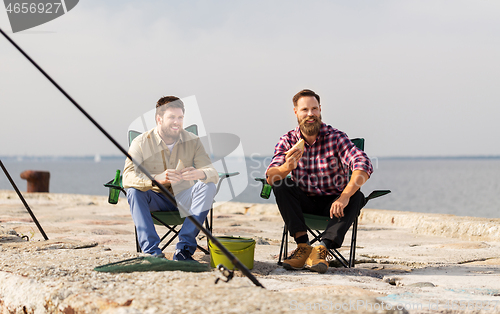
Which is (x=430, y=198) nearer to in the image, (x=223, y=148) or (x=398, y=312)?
(x=223, y=148)

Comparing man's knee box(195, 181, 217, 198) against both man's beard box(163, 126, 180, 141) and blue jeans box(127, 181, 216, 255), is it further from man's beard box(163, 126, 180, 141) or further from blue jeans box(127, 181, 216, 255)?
man's beard box(163, 126, 180, 141)

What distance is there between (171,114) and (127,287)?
1.46m

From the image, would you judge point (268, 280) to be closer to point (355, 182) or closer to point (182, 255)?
point (182, 255)

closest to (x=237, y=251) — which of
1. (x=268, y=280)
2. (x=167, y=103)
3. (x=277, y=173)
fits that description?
(x=268, y=280)

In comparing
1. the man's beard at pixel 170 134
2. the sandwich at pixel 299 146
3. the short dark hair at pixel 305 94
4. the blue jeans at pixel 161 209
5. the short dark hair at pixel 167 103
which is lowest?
the blue jeans at pixel 161 209

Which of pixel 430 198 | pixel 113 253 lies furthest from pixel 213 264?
pixel 430 198

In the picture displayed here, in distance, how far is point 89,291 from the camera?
158 centimetres

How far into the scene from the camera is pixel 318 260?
2.41m

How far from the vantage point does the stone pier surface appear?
54.5 inches

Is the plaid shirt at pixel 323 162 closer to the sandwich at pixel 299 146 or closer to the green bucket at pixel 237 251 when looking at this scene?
the sandwich at pixel 299 146

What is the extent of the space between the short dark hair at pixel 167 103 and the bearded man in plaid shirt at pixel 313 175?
2.33 ft

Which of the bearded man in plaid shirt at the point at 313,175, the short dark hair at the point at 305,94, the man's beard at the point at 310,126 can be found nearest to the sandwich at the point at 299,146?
the bearded man in plaid shirt at the point at 313,175

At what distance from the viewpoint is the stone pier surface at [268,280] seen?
1.38 meters

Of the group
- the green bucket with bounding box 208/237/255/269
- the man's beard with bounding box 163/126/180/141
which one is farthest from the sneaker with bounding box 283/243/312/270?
the man's beard with bounding box 163/126/180/141
